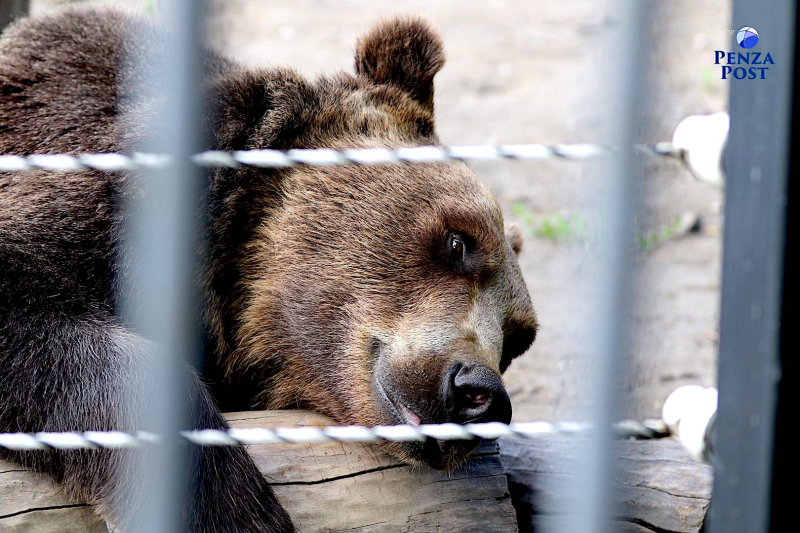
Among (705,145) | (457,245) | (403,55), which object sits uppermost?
(403,55)

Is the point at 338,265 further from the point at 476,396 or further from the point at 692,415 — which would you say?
the point at 692,415

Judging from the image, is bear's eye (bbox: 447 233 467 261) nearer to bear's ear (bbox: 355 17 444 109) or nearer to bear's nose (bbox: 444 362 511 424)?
bear's nose (bbox: 444 362 511 424)

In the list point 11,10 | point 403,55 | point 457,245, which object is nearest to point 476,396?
point 457,245

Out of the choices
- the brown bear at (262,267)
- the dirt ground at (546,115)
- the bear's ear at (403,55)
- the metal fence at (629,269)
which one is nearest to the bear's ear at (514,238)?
the dirt ground at (546,115)

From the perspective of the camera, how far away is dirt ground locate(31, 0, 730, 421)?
6148 mm

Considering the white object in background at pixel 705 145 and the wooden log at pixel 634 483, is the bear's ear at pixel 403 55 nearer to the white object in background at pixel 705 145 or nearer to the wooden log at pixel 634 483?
the wooden log at pixel 634 483

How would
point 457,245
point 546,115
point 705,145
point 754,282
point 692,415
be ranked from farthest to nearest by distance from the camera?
point 546,115 < point 457,245 < point 692,415 < point 705,145 < point 754,282

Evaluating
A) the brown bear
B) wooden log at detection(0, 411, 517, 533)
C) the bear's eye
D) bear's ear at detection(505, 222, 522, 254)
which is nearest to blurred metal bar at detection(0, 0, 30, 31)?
the brown bear

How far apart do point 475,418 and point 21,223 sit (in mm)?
1810

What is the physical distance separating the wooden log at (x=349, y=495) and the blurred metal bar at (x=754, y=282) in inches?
61.6

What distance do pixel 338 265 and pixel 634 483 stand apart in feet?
4.70

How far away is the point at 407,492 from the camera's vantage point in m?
3.11

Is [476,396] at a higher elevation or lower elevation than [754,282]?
lower

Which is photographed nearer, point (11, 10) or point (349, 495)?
point (349, 495)
